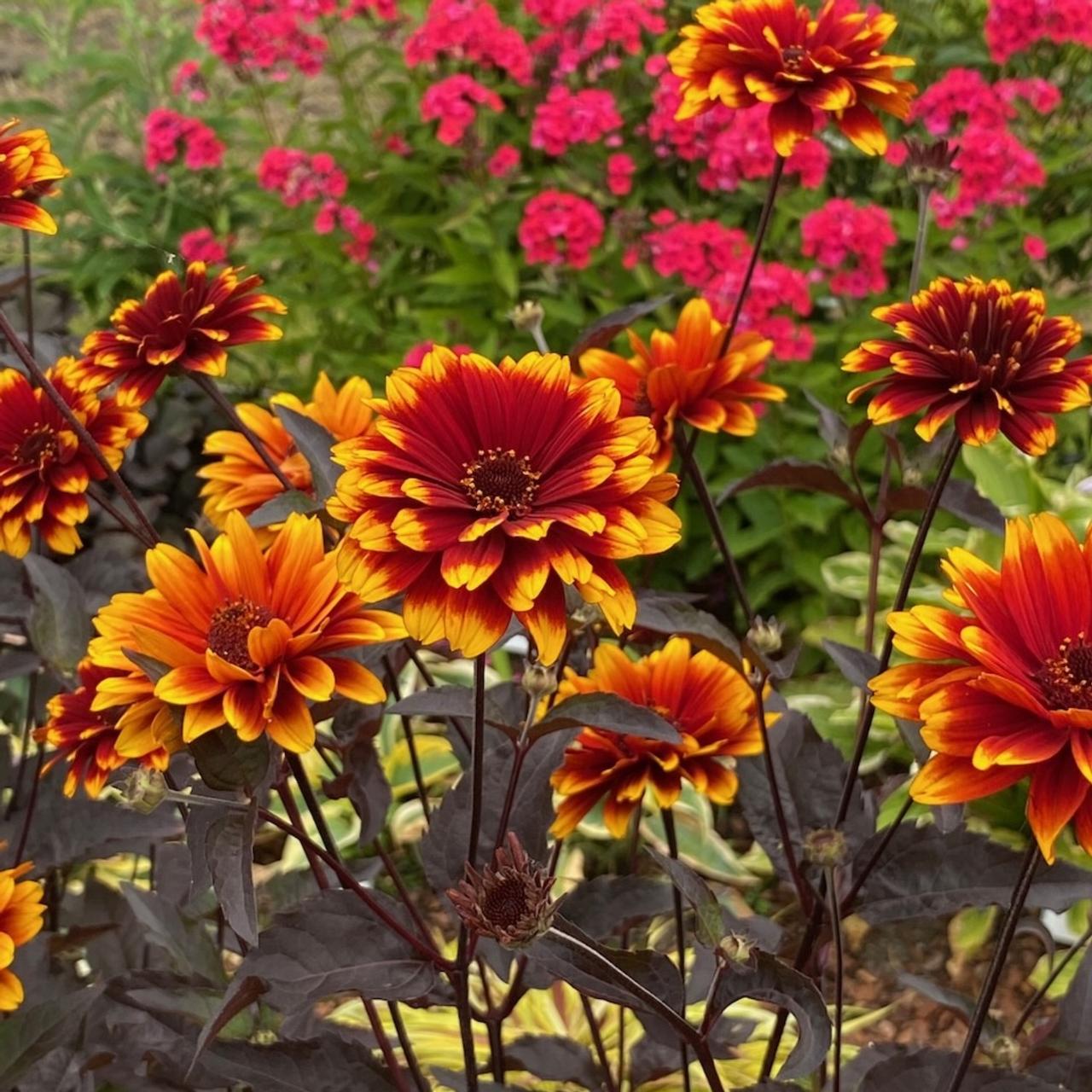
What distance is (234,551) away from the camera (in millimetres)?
704

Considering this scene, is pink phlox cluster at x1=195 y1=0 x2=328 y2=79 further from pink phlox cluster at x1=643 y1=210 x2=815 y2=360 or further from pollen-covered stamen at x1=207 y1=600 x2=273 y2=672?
pollen-covered stamen at x1=207 y1=600 x2=273 y2=672

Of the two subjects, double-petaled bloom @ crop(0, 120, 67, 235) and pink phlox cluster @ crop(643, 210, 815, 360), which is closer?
double-petaled bloom @ crop(0, 120, 67, 235)

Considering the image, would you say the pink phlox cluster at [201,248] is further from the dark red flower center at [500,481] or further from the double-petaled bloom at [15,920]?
the dark red flower center at [500,481]

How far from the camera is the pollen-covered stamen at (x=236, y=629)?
67 centimetres

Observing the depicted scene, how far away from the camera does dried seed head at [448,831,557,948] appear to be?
60cm

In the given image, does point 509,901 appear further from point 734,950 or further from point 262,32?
point 262,32

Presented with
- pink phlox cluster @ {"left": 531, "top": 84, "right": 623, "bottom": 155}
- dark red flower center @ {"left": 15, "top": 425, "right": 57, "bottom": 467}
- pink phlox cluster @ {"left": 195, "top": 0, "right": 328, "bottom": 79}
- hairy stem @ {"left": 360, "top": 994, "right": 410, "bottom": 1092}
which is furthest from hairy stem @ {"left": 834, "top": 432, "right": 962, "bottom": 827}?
pink phlox cluster @ {"left": 195, "top": 0, "right": 328, "bottom": 79}

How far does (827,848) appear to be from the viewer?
80 cm

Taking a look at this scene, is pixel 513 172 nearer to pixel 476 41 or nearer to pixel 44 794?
pixel 476 41

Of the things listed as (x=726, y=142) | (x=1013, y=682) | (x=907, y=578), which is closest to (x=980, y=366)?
(x=907, y=578)

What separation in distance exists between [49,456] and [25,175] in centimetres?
20

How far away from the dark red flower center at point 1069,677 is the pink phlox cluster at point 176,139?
2067 millimetres

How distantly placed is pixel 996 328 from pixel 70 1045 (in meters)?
0.97

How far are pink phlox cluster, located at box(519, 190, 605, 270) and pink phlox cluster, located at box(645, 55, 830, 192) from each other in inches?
7.9
